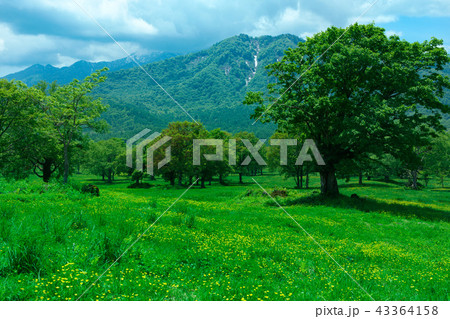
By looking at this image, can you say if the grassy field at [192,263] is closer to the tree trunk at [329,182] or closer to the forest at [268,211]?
the forest at [268,211]

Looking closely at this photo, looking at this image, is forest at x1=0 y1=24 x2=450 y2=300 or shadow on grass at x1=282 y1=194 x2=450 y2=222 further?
shadow on grass at x1=282 y1=194 x2=450 y2=222

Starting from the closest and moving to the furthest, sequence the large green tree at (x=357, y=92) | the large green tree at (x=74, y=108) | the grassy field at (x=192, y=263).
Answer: the grassy field at (x=192, y=263) < the large green tree at (x=357, y=92) < the large green tree at (x=74, y=108)

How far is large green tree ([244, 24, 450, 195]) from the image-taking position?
68.1 ft

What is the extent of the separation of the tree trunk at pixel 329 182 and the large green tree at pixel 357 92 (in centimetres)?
9

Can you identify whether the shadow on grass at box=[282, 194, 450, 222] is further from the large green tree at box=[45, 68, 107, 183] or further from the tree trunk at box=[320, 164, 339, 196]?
the large green tree at box=[45, 68, 107, 183]

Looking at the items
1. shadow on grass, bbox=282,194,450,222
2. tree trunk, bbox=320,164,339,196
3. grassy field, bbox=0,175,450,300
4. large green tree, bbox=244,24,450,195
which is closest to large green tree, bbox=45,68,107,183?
large green tree, bbox=244,24,450,195

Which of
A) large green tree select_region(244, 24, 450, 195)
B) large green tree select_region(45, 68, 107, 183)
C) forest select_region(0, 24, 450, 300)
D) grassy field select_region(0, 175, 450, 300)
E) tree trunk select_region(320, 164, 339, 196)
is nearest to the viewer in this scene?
grassy field select_region(0, 175, 450, 300)

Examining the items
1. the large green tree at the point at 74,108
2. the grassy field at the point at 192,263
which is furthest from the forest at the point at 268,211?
the large green tree at the point at 74,108

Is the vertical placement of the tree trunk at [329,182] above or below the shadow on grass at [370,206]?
above

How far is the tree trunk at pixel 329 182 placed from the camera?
1006 inches

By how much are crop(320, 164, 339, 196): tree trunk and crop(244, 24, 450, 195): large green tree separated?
3.4 inches

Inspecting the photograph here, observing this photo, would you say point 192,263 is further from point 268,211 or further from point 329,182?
point 329,182

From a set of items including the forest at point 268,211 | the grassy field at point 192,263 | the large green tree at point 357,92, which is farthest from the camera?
the large green tree at point 357,92

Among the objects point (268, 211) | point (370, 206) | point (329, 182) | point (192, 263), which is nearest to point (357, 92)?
point (329, 182)
